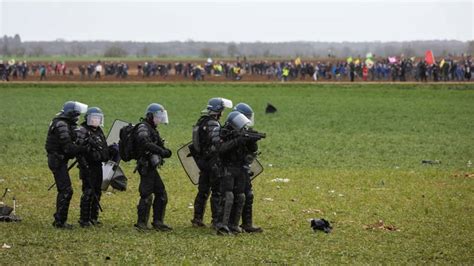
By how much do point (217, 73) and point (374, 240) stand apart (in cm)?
7811

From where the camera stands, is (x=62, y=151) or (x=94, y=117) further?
(x=94, y=117)

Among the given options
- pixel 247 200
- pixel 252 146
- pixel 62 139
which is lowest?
pixel 247 200

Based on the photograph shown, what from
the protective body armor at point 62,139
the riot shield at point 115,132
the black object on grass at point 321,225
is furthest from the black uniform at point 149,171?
the black object on grass at point 321,225

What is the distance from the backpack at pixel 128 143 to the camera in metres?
15.2

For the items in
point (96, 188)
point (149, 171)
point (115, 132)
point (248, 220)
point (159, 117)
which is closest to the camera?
point (149, 171)

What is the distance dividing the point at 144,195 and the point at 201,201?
1277 millimetres

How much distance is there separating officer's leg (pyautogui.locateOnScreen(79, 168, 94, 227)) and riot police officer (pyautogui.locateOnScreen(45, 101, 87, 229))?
29 centimetres

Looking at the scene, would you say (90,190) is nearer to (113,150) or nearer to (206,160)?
(113,150)

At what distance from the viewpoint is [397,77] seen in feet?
256

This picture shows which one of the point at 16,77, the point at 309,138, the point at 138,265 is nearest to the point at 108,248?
the point at 138,265

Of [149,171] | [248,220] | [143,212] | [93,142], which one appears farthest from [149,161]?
[248,220]

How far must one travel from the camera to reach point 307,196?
19.8 metres

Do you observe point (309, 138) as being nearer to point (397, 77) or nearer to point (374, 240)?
point (374, 240)

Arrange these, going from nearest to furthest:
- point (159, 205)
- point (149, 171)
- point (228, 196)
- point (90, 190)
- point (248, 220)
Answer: point (228, 196)
point (149, 171)
point (159, 205)
point (248, 220)
point (90, 190)
